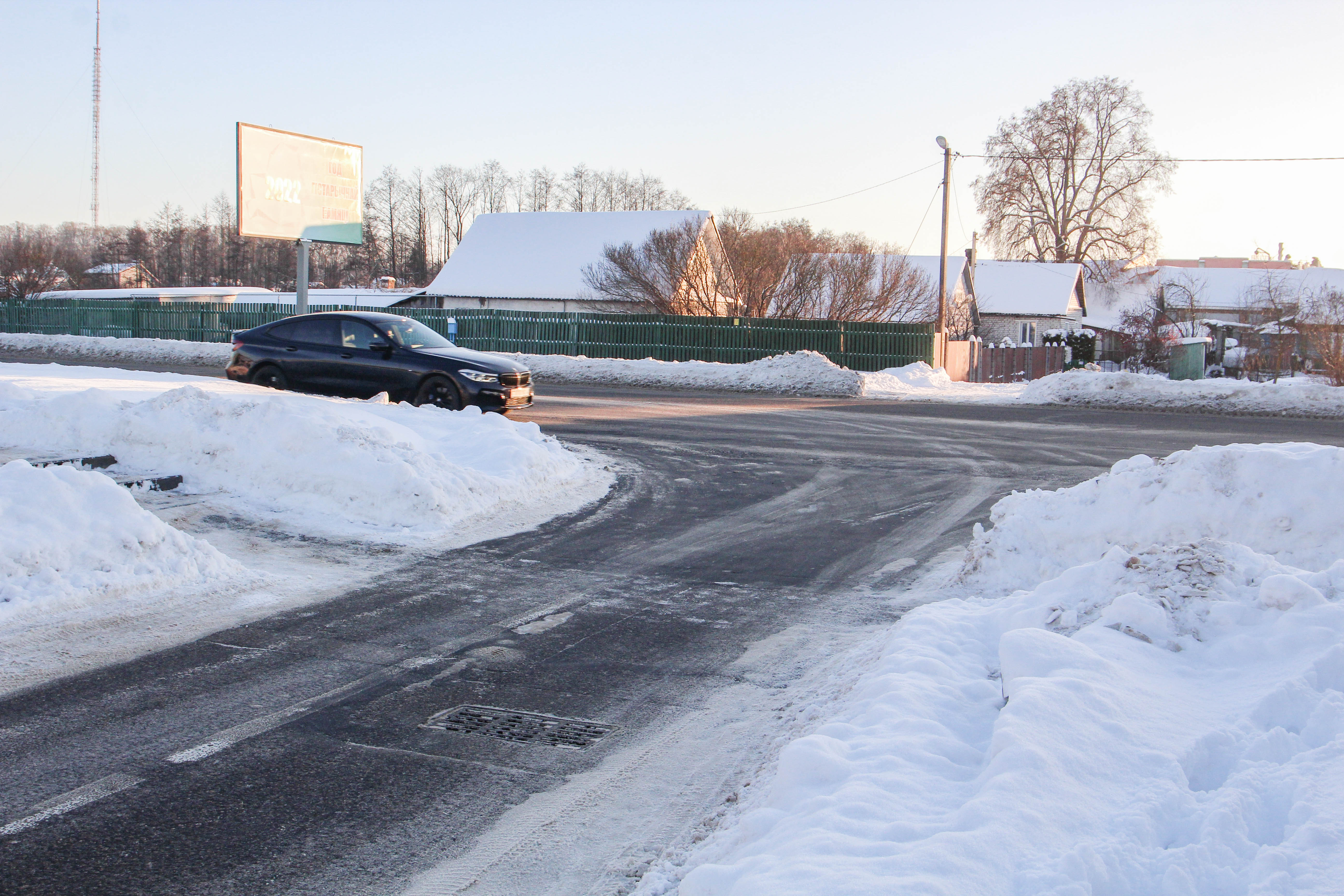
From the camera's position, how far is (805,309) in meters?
35.2

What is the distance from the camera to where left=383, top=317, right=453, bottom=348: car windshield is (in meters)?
15.3

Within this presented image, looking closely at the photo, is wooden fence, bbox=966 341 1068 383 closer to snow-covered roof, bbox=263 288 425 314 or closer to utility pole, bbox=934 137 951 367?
utility pole, bbox=934 137 951 367

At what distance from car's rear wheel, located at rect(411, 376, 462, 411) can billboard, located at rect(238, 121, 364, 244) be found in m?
12.5

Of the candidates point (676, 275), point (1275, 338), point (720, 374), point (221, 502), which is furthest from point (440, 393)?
point (1275, 338)

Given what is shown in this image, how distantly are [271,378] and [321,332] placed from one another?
1122mm

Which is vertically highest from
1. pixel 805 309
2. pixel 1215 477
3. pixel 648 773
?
pixel 805 309

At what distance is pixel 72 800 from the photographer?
12.1 feet

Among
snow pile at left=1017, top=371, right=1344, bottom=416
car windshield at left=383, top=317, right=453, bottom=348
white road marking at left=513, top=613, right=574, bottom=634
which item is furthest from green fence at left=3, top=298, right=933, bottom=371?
white road marking at left=513, top=613, right=574, bottom=634

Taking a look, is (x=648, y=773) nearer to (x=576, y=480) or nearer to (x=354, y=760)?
(x=354, y=760)

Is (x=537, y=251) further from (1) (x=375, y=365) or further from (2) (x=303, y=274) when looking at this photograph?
(1) (x=375, y=365)

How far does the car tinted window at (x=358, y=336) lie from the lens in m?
15.2

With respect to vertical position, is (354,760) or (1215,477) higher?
(1215,477)

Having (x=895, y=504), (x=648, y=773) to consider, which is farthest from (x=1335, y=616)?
(x=895, y=504)

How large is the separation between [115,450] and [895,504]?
776cm
